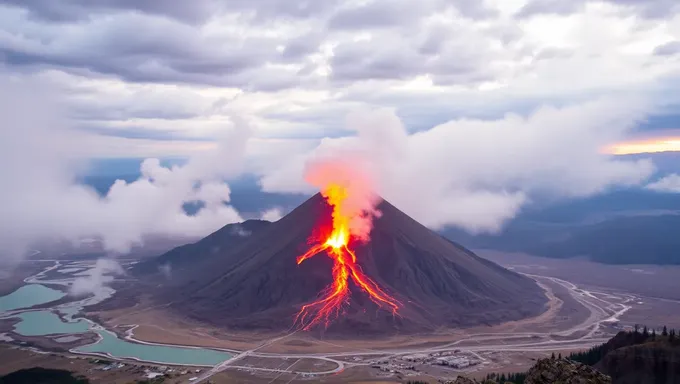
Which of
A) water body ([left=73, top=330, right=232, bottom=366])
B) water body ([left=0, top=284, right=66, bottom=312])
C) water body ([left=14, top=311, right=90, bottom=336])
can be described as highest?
water body ([left=0, top=284, right=66, bottom=312])

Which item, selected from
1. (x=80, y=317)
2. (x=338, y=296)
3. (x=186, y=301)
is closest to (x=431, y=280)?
(x=338, y=296)

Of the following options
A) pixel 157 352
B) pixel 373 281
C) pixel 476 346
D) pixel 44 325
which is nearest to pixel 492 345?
pixel 476 346

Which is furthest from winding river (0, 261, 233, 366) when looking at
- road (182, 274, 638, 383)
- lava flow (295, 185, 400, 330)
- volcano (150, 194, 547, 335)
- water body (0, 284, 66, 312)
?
lava flow (295, 185, 400, 330)

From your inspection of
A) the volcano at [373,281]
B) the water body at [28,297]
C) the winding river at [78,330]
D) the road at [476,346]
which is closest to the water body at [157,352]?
the winding river at [78,330]

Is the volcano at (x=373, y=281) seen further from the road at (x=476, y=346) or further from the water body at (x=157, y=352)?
the water body at (x=157, y=352)

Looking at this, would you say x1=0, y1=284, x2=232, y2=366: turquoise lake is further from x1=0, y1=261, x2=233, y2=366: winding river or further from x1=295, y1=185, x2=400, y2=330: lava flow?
x1=295, y1=185, x2=400, y2=330: lava flow

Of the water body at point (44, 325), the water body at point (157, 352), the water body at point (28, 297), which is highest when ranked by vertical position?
the water body at point (28, 297)

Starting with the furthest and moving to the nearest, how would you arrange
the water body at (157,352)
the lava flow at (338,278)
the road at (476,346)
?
the lava flow at (338,278)
the water body at (157,352)
the road at (476,346)

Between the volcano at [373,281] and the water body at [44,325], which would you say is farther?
the volcano at [373,281]
